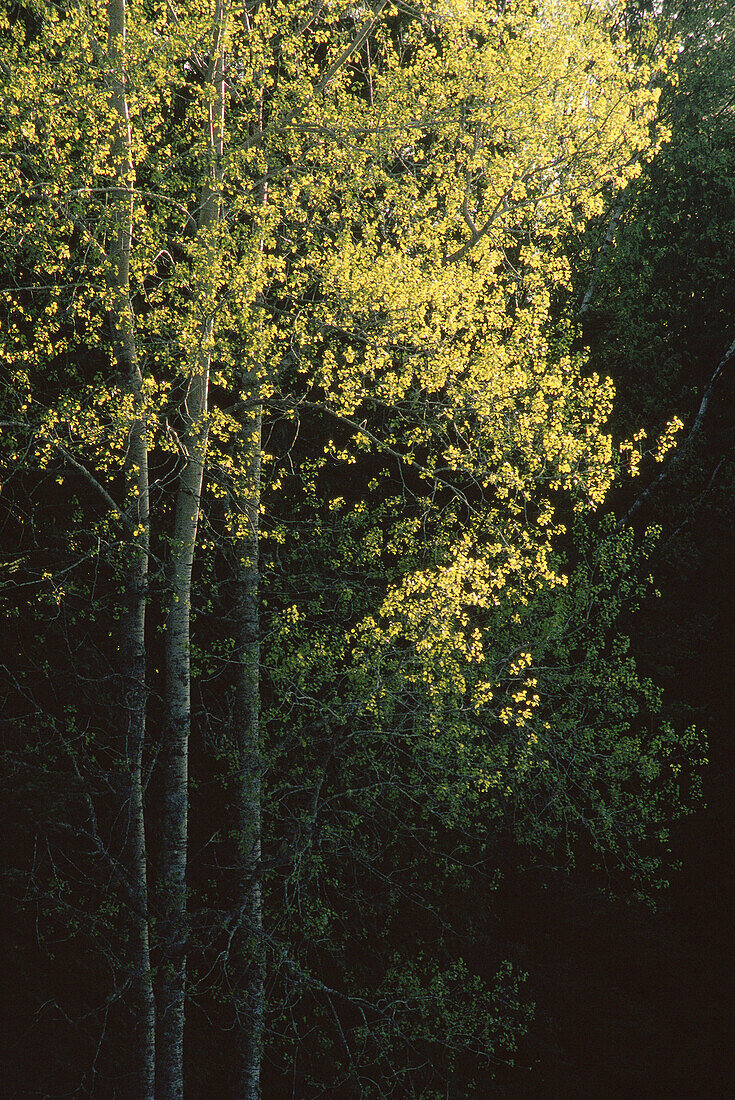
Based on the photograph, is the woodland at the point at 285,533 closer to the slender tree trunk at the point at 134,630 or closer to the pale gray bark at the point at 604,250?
the slender tree trunk at the point at 134,630

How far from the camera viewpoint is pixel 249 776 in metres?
9.05

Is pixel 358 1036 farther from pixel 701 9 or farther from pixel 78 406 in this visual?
pixel 701 9

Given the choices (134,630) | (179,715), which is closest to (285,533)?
(134,630)

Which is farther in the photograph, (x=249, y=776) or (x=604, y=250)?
(x=604, y=250)

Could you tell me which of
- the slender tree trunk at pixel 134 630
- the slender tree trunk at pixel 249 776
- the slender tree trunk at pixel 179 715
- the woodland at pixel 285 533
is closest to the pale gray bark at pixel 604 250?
the woodland at pixel 285 533

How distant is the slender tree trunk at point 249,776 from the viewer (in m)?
8.86

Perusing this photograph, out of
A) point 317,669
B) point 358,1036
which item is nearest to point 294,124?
point 317,669

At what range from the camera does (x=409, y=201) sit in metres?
9.40

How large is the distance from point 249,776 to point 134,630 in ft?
6.05

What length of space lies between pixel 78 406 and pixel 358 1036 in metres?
6.45

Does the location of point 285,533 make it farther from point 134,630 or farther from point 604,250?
point 604,250

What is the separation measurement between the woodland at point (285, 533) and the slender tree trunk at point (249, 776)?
0.06m

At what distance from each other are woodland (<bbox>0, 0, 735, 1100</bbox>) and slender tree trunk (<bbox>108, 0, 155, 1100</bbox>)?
0.05 meters

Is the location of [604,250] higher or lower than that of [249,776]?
higher
